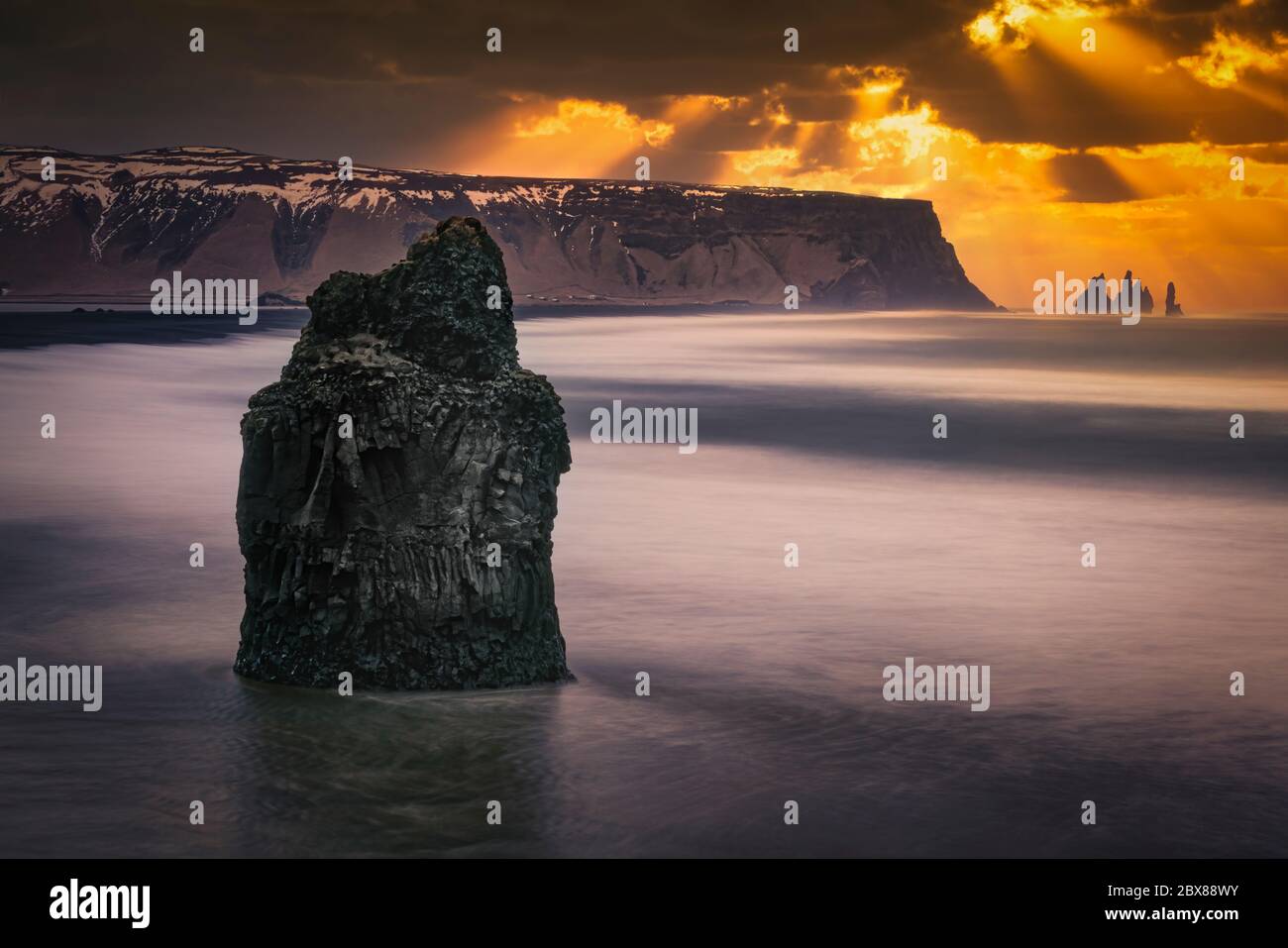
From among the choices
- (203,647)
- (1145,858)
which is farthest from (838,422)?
(1145,858)

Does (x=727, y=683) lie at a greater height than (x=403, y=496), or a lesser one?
lesser

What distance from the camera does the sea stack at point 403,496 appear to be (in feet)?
40.7

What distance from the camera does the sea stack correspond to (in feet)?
40.7

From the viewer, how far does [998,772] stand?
11.9 metres

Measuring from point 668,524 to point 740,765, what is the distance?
1201 cm

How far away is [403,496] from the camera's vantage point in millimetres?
12461

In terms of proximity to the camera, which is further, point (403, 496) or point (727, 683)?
point (727, 683)

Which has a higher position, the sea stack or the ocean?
the sea stack

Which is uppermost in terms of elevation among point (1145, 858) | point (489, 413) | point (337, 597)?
point (489, 413)

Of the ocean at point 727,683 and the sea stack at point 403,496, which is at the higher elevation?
Result: the sea stack at point 403,496

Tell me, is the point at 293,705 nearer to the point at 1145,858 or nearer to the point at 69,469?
the point at 1145,858

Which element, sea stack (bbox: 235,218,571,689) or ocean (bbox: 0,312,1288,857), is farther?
sea stack (bbox: 235,218,571,689)

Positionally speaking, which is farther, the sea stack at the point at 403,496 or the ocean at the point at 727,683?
the sea stack at the point at 403,496

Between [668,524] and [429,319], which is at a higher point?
[429,319]
